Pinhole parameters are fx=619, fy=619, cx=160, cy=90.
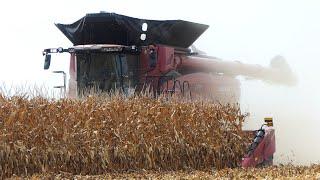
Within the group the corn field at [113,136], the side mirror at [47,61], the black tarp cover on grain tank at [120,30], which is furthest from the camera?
the side mirror at [47,61]

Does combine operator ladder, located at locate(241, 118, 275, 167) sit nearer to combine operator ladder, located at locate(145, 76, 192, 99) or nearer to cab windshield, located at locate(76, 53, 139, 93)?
combine operator ladder, located at locate(145, 76, 192, 99)

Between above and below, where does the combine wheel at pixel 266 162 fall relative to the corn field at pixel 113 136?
below

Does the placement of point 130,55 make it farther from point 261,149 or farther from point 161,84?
point 261,149

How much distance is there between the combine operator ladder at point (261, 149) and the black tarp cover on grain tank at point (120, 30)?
8.62 feet

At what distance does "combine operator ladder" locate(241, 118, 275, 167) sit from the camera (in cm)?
952

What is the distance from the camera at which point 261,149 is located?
9852 mm

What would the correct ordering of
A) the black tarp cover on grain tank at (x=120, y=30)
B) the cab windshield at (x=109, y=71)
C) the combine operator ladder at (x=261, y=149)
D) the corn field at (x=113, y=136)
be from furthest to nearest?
the black tarp cover on grain tank at (x=120, y=30)
the cab windshield at (x=109, y=71)
the combine operator ladder at (x=261, y=149)
the corn field at (x=113, y=136)

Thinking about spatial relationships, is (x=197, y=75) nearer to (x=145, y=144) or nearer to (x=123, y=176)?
(x=145, y=144)

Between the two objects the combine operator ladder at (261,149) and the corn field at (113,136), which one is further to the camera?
the combine operator ladder at (261,149)

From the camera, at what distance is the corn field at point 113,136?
8.62 meters

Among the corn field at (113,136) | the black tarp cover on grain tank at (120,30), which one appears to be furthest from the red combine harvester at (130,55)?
the corn field at (113,136)

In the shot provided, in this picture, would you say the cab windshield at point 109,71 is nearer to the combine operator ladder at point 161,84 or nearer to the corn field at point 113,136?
the combine operator ladder at point 161,84

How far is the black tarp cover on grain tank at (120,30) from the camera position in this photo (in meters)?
11.4

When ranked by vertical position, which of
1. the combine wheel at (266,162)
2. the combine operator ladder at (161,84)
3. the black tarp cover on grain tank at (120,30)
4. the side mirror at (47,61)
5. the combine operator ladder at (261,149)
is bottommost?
the combine wheel at (266,162)
